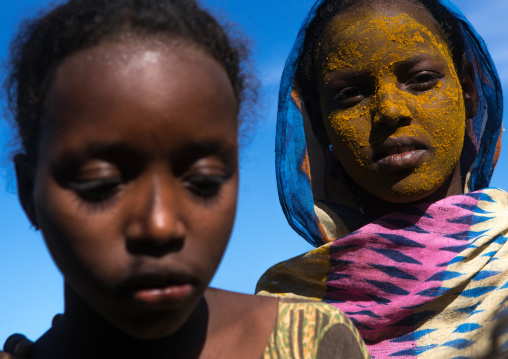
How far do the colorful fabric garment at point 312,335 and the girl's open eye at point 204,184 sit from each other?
415 mm

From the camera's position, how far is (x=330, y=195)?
3285 millimetres

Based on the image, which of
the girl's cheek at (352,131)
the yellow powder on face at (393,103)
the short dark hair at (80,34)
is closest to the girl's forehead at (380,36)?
the yellow powder on face at (393,103)

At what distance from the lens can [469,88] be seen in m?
3.18

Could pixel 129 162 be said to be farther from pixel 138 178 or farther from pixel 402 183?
pixel 402 183

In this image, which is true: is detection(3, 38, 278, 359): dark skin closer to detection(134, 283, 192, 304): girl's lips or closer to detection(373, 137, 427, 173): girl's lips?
detection(134, 283, 192, 304): girl's lips

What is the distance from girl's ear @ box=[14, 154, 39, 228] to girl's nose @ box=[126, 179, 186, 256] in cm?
35

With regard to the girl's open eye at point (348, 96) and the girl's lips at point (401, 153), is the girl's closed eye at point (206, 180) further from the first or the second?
the girl's open eye at point (348, 96)

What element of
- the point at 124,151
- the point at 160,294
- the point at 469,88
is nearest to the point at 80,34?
the point at 124,151

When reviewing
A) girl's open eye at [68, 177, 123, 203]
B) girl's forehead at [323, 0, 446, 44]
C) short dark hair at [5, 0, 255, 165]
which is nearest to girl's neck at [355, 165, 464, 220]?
girl's forehead at [323, 0, 446, 44]

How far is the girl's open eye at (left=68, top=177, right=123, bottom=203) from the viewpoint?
121cm

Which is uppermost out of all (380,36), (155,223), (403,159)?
(380,36)

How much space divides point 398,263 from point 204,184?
70.9 inches

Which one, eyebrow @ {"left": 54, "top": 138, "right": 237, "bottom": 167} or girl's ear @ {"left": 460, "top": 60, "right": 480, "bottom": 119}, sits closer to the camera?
eyebrow @ {"left": 54, "top": 138, "right": 237, "bottom": 167}

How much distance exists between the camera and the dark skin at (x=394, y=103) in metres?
2.76
